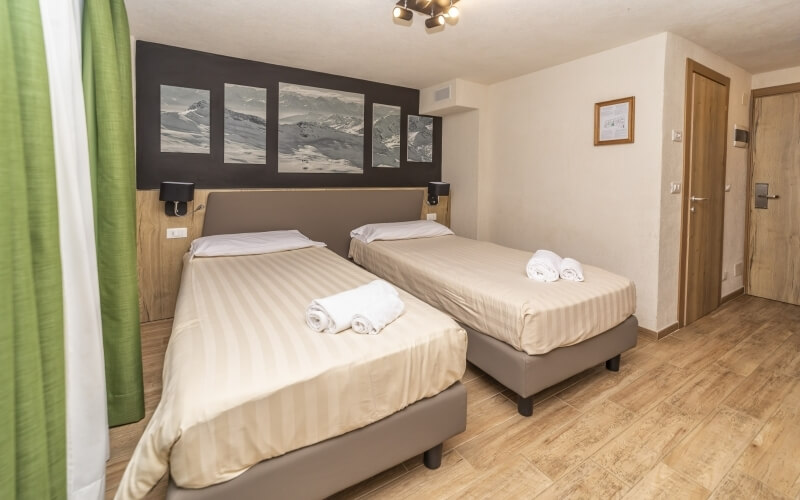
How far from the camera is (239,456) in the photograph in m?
1.19

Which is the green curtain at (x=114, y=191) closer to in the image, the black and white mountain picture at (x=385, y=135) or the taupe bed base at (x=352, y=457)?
the taupe bed base at (x=352, y=457)

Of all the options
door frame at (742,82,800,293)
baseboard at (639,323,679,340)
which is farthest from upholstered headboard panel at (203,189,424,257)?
door frame at (742,82,800,293)

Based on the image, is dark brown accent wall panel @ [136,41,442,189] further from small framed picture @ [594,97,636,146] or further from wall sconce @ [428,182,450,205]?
small framed picture @ [594,97,636,146]

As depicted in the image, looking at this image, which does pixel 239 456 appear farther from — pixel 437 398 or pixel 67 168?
pixel 67 168

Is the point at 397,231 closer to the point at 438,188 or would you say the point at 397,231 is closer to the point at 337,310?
the point at 438,188

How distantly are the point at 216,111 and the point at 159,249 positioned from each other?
1.29 metres

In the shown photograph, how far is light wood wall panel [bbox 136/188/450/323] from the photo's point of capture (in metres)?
3.22

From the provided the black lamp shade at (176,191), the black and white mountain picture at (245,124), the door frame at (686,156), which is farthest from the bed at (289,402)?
the door frame at (686,156)

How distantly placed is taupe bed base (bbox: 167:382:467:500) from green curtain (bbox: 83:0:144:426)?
2.67ft

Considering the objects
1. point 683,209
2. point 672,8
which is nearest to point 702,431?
point 683,209

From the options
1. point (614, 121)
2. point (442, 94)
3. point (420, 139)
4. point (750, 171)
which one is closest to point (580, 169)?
point (614, 121)

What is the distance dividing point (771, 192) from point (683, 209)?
5.40 feet

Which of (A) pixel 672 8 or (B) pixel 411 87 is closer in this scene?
(A) pixel 672 8

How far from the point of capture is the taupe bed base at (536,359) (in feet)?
6.71
